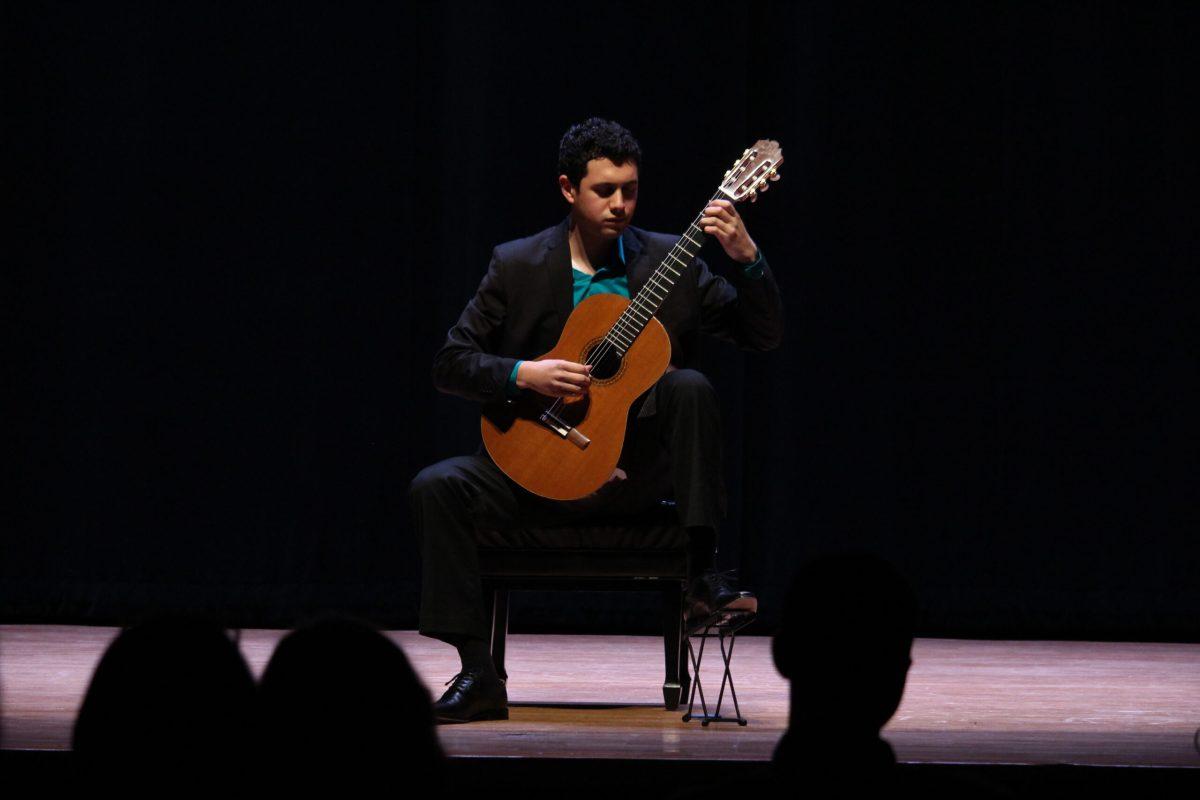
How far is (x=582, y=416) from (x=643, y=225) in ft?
6.10

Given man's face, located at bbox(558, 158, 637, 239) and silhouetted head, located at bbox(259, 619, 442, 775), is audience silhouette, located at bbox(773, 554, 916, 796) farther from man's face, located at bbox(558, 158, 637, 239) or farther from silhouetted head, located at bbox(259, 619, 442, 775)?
man's face, located at bbox(558, 158, 637, 239)

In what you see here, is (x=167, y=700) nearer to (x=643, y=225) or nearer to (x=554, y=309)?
(x=554, y=309)

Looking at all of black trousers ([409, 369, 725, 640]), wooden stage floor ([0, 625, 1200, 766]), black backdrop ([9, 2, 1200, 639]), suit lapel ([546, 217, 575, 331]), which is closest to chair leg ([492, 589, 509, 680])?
wooden stage floor ([0, 625, 1200, 766])

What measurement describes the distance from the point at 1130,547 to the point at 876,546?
2.62 ft

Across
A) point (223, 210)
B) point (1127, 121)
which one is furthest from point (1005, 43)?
point (223, 210)

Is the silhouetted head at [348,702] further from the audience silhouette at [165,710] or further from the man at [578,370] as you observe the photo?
the man at [578,370]

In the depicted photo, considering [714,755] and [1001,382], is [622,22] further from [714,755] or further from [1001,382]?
[714,755]

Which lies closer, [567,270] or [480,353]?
[480,353]

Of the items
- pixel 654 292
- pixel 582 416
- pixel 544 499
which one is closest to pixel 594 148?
pixel 654 292

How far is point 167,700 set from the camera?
1290mm

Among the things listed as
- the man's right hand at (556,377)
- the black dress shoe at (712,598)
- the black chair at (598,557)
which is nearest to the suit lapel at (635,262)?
the man's right hand at (556,377)

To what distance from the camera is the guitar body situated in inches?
123

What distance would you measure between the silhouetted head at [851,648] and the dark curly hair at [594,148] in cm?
195

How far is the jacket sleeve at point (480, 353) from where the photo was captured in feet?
10.4
